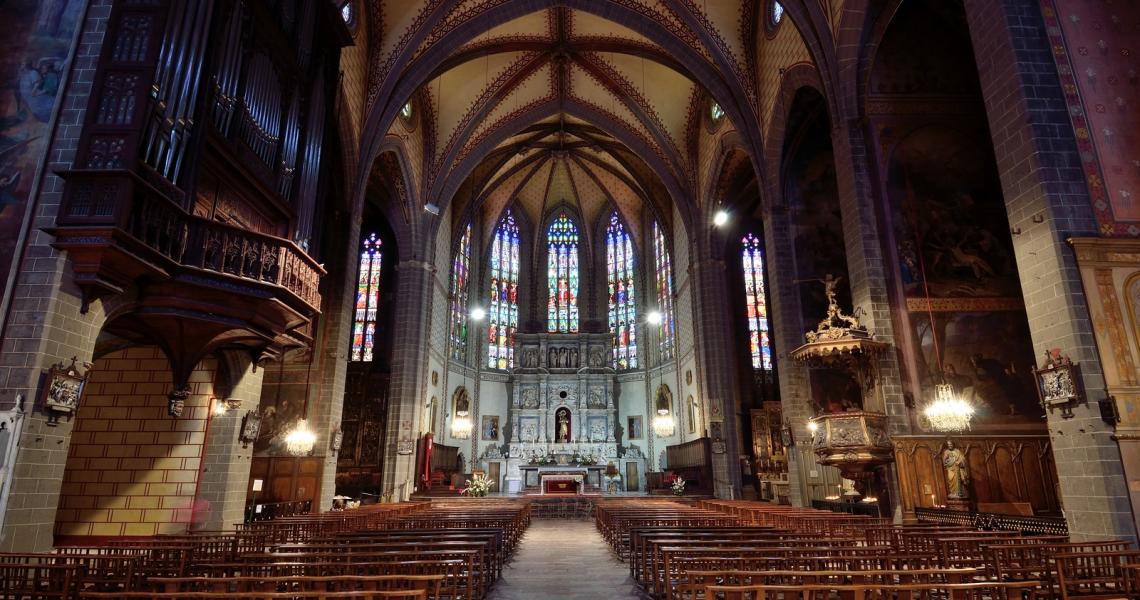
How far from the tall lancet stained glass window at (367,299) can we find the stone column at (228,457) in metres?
14.7

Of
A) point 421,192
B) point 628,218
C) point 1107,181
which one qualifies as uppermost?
point 628,218

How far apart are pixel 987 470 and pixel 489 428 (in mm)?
22769

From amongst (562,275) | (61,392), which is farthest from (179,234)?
(562,275)

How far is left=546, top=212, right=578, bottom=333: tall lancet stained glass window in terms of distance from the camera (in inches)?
1302

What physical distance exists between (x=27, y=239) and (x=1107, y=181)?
43.3 feet

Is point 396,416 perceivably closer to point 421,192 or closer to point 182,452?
point 421,192

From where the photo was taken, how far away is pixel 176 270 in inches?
298

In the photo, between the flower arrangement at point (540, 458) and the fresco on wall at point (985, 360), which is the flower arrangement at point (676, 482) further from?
the fresco on wall at point (985, 360)

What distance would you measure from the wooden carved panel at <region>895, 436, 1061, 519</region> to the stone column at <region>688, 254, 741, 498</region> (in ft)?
33.3

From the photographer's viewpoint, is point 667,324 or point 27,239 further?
point 667,324


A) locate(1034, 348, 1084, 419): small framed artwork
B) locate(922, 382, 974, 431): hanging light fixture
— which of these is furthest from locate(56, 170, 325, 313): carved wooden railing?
locate(922, 382, 974, 431): hanging light fixture

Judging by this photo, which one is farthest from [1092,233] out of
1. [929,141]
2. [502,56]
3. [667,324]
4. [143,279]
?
[667,324]

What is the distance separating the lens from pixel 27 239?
6844mm

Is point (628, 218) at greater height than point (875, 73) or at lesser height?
greater
